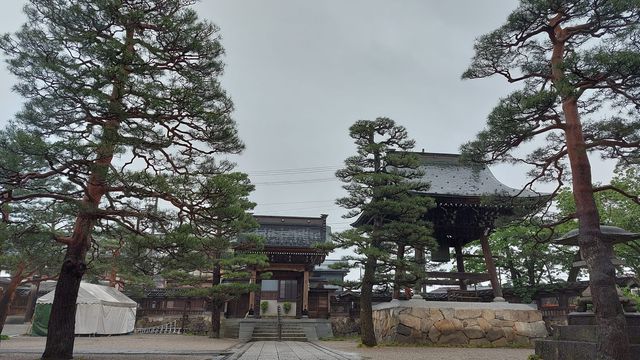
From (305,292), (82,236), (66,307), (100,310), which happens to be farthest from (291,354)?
(100,310)

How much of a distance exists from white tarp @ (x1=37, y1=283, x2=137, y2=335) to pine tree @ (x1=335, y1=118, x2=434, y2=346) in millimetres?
15585

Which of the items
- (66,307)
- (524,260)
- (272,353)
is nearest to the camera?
(66,307)

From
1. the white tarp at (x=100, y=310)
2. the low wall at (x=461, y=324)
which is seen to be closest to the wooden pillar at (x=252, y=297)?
the low wall at (x=461, y=324)

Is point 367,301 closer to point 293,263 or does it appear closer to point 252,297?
point 293,263

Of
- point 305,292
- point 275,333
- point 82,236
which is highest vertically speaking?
point 82,236

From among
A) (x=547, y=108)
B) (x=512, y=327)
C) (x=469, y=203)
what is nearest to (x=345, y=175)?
(x=469, y=203)

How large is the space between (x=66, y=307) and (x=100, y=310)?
1521 cm

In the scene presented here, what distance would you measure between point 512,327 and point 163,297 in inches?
889

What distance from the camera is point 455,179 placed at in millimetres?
16375

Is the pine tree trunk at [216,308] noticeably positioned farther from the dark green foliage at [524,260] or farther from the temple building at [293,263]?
the dark green foliage at [524,260]

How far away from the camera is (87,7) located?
753cm

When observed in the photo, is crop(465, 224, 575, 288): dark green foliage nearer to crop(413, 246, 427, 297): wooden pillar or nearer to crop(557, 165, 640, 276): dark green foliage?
crop(557, 165, 640, 276): dark green foliage

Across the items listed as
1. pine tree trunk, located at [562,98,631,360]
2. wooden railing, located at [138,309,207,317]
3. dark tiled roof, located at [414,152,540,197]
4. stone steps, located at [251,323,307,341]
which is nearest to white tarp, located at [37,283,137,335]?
wooden railing, located at [138,309,207,317]

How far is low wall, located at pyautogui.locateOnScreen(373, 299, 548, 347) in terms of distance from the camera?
550 inches
